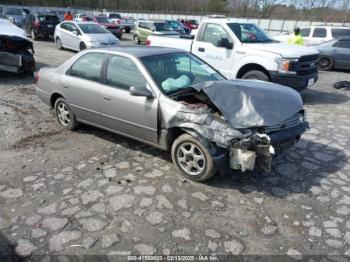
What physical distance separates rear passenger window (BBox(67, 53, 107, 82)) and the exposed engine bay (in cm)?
472

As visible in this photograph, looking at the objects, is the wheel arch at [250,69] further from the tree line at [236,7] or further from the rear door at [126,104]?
the tree line at [236,7]

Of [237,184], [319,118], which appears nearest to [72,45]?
[319,118]

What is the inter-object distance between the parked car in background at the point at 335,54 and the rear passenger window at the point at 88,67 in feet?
38.6

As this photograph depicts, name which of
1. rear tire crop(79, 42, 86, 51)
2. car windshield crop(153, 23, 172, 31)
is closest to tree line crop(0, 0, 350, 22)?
car windshield crop(153, 23, 172, 31)

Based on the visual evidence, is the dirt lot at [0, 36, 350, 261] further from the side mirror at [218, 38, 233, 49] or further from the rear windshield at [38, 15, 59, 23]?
the rear windshield at [38, 15, 59, 23]

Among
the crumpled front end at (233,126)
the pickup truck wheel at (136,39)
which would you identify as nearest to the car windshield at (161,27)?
the pickup truck wheel at (136,39)

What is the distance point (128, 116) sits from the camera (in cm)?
484

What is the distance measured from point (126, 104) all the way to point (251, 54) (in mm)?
4419

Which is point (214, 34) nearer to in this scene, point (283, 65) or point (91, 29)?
point (283, 65)

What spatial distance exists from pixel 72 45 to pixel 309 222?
50.7 ft

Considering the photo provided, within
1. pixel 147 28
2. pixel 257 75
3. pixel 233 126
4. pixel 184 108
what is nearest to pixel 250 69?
pixel 257 75

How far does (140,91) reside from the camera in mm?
4441

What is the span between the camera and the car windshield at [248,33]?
8516mm

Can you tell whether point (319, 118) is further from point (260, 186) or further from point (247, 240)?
point (247, 240)
